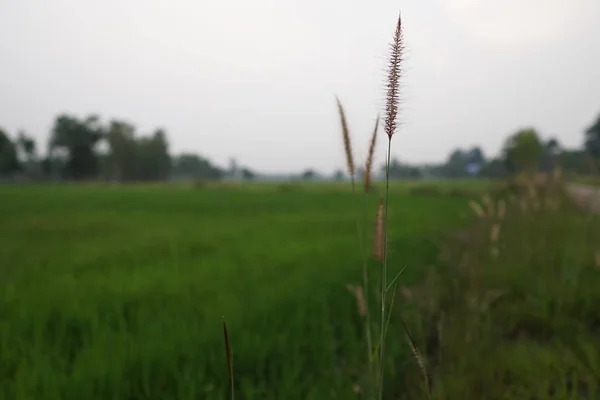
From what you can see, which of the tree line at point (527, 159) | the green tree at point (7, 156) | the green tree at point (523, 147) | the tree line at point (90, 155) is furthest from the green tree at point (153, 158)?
the green tree at point (523, 147)

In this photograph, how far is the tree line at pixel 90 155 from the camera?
65.6 metres

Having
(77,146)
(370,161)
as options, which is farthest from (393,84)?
(77,146)

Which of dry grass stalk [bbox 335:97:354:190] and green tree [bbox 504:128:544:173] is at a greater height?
green tree [bbox 504:128:544:173]

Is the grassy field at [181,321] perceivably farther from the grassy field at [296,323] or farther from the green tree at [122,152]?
the green tree at [122,152]

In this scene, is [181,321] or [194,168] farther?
[194,168]

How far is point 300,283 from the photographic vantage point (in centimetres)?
393

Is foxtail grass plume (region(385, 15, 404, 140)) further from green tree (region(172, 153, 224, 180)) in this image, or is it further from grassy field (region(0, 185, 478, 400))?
green tree (region(172, 153, 224, 180))

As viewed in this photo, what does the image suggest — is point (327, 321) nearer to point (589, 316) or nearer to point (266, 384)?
point (266, 384)

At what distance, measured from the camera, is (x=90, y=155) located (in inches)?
2611

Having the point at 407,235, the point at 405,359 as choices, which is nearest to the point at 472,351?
the point at 405,359

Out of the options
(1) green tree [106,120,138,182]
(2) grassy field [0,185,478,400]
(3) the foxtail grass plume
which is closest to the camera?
(3) the foxtail grass plume

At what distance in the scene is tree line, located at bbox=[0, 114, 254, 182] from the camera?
6556 cm

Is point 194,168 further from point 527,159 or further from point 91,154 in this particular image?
point 527,159

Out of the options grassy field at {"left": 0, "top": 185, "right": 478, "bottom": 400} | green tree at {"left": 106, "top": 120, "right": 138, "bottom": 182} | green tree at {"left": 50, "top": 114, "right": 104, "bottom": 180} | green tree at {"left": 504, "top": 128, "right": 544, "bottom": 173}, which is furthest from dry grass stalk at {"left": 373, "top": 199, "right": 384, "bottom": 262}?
green tree at {"left": 106, "top": 120, "right": 138, "bottom": 182}
